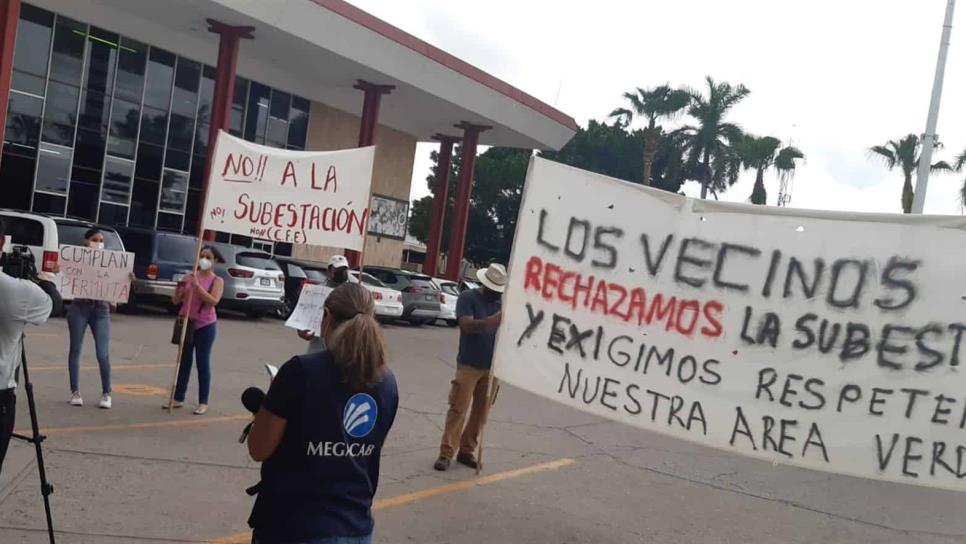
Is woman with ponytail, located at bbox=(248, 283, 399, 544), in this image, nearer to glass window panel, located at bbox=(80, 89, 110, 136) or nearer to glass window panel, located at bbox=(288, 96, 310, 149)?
glass window panel, located at bbox=(80, 89, 110, 136)

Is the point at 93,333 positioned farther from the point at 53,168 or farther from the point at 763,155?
the point at 763,155

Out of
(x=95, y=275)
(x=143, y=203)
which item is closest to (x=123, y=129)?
(x=143, y=203)

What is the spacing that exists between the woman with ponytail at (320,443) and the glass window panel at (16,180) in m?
24.9

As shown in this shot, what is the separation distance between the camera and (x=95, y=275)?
27.4 feet

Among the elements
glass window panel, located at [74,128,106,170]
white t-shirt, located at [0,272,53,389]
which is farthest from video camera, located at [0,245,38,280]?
glass window panel, located at [74,128,106,170]

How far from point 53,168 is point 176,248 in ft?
36.0

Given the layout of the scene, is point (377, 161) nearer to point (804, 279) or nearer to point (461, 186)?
point (461, 186)

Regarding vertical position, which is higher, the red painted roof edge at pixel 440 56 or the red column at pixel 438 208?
the red painted roof edge at pixel 440 56

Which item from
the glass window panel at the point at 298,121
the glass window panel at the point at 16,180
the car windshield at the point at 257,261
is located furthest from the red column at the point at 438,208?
the car windshield at the point at 257,261

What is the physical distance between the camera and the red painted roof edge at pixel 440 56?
24812 mm

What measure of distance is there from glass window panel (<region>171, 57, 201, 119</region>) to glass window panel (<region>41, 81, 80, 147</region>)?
139 inches

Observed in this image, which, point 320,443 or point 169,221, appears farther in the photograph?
point 169,221

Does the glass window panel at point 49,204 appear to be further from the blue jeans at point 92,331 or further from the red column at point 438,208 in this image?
the blue jeans at point 92,331

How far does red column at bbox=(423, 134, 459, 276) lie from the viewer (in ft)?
119
